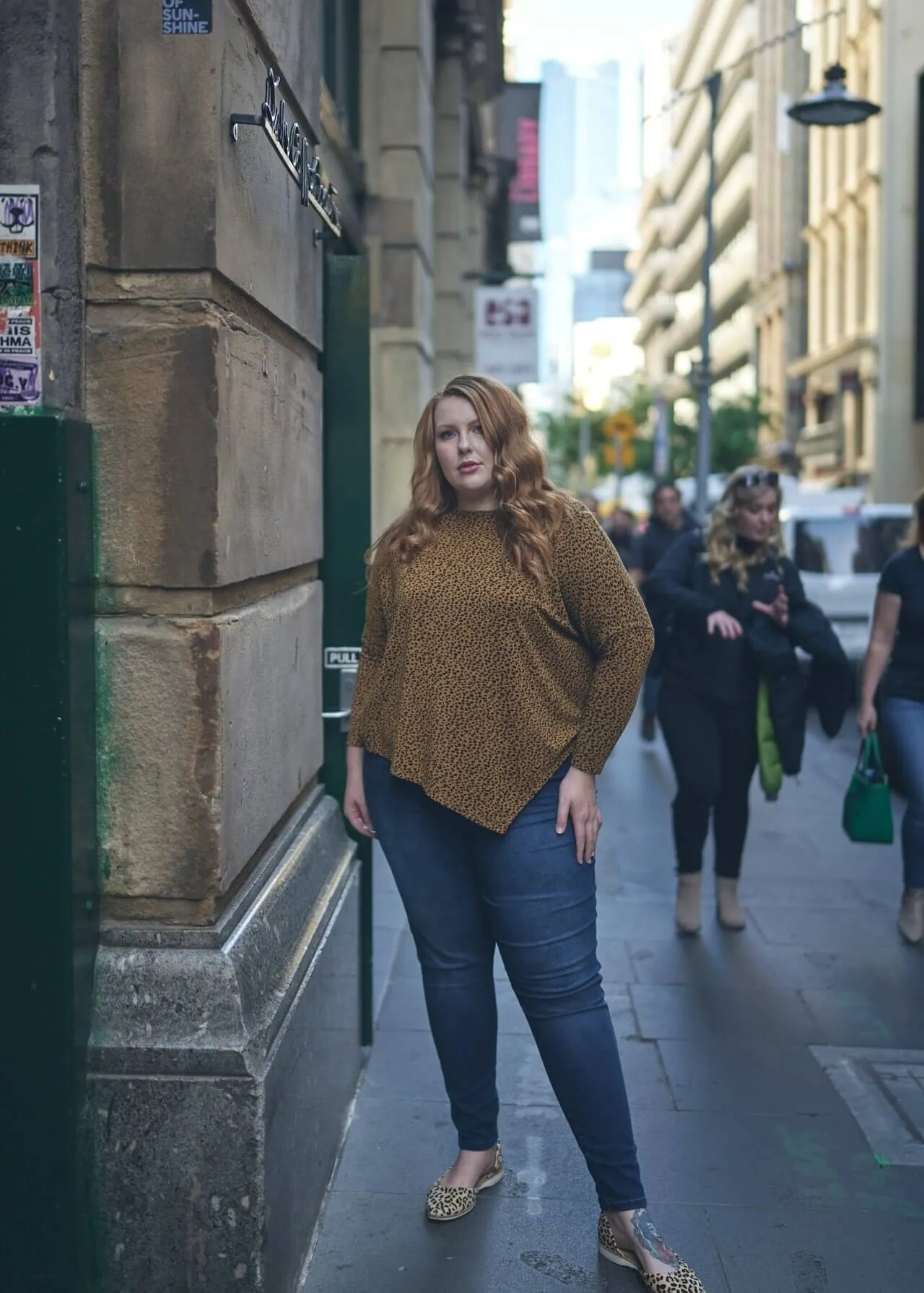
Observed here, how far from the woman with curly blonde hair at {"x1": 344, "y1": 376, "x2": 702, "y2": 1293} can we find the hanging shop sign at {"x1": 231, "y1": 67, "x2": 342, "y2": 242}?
680 mm

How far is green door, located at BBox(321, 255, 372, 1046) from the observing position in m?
4.69

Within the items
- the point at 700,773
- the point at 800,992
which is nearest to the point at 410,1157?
the point at 800,992

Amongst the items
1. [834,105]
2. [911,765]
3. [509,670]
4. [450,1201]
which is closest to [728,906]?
[911,765]

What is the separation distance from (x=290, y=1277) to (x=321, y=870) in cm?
104

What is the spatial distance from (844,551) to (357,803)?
1283 centimetres

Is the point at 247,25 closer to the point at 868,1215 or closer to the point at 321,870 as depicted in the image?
the point at 321,870

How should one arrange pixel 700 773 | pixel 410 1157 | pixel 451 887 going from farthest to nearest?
pixel 700 773, pixel 410 1157, pixel 451 887

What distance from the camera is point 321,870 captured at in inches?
163

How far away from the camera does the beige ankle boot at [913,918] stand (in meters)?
6.59

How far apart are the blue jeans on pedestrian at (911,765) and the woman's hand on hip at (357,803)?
10.3 ft

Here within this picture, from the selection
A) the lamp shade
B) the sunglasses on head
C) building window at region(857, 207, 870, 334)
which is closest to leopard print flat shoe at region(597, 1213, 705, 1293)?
the sunglasses on head

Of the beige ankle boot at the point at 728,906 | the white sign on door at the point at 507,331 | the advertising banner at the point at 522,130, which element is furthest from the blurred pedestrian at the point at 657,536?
the advertising banner at the point at 522,130

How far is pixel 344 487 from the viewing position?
4773 mm

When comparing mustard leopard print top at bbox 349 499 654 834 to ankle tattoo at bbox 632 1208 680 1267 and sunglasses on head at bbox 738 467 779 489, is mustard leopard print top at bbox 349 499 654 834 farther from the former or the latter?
sunglasses on head at bbox 738 467 779 489
